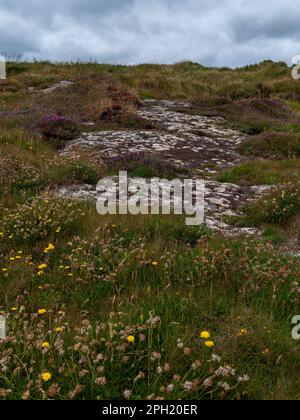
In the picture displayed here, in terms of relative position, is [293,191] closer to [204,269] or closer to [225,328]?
[204,269]

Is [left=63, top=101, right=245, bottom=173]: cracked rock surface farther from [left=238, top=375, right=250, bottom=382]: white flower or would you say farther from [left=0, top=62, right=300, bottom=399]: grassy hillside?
[left=238, top=375, right=250, bottom=382]: white flower

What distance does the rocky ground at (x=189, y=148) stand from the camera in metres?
9.43

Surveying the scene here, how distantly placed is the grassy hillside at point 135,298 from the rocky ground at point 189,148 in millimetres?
716

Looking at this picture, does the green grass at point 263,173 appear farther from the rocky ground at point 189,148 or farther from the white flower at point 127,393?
the white flower at point 127,393

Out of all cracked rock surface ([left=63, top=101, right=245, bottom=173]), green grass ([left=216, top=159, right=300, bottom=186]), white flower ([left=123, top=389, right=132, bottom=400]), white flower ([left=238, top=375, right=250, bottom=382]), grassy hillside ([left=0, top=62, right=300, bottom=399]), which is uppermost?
cracked rock surface ([left=63, top=101, right=245, bottom=173])

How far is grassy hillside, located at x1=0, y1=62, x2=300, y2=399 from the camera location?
141 inches

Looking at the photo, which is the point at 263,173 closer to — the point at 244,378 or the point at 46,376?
the point at 244,378

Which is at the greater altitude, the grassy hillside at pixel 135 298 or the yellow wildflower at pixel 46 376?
the grassy hillside at pixel 135 298

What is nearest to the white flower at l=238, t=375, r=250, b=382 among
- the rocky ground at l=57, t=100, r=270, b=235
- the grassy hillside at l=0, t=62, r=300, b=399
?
the grassy hillside at l=0, t=62, r=300, b=399

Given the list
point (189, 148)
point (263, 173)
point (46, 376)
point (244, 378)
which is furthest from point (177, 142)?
point (46, 376)

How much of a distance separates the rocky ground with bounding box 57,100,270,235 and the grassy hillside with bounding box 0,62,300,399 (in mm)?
716

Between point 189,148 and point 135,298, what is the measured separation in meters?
10.1

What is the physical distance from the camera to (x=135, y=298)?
4.98 metres

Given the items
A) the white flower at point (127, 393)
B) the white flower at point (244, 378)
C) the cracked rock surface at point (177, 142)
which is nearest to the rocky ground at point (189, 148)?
the cracked rock surface at point (177, 142)
